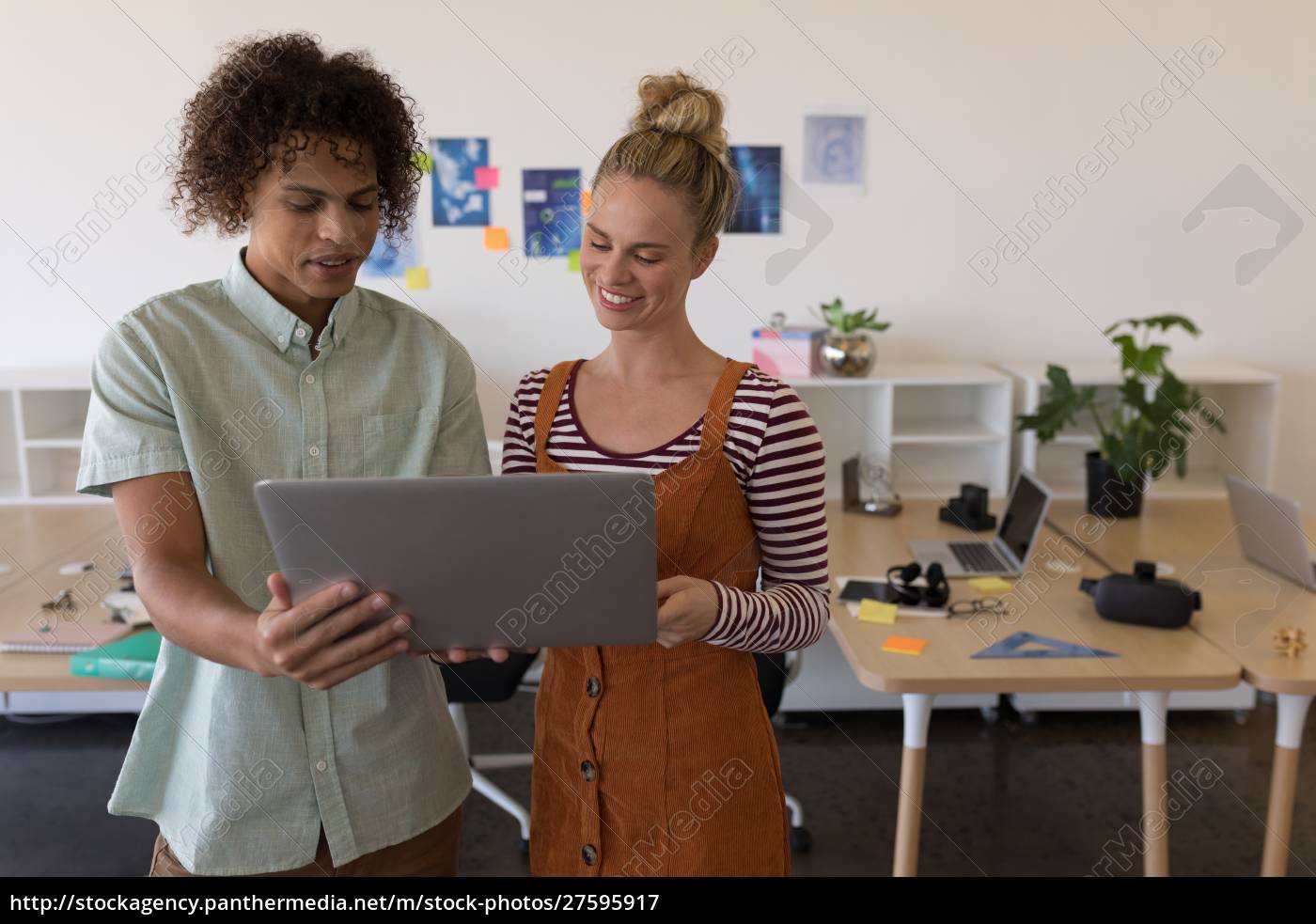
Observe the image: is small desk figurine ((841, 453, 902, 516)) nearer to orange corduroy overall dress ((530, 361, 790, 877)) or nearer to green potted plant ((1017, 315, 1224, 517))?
green potted plant ((1017, 315, 1224, 517))

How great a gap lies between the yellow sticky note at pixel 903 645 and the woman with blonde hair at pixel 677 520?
899 mm

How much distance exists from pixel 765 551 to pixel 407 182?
26.5 inches

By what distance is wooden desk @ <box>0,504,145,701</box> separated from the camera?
7.08 feet

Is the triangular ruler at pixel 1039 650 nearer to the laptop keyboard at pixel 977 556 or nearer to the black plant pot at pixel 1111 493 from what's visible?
the laptop keyboard at pixel 977 556

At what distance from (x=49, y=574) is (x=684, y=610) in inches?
85.1

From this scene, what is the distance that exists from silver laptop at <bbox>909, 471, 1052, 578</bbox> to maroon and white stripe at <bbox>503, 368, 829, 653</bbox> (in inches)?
59.8

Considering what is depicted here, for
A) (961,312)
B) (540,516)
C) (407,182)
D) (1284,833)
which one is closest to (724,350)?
(961,312)

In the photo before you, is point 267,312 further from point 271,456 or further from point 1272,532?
point 1272,532

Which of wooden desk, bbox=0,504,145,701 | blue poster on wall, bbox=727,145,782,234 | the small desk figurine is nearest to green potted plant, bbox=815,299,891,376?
the small desk figurine

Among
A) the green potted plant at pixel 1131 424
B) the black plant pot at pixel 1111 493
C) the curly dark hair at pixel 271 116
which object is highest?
the curly dark hair at pixel 271 116

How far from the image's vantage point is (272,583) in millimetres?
1179

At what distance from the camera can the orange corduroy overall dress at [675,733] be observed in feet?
4.60

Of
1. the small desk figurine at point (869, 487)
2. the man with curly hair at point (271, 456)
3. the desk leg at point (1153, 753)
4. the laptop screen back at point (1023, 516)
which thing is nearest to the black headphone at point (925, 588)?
the laptop screen back at point (1023, 516)
